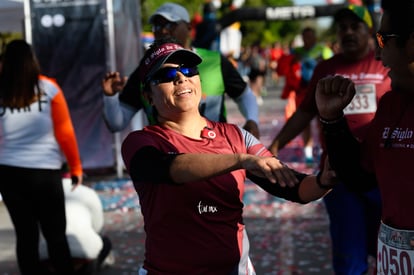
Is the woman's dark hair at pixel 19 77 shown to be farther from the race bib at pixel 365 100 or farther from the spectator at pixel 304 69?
the spectator at pixel 304 69

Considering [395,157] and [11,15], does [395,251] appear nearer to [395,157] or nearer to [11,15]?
[395,157]

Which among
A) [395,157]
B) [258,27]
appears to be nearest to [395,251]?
[395,157]

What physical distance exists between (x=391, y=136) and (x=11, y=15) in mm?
7444

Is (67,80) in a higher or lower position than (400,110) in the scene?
lower

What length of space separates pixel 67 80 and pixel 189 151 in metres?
7.76

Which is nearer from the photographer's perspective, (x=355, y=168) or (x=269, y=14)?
(x=355, y=168)

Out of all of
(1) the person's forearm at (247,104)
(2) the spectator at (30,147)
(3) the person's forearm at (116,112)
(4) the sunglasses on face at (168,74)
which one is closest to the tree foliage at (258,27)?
(2) the spectator at (30,147)

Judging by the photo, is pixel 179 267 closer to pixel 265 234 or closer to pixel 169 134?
pixel 169 134

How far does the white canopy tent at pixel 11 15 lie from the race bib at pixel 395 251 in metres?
6.57

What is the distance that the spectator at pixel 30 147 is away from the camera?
4902 millimetres

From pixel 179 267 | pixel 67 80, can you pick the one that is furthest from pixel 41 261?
pixel 67 80

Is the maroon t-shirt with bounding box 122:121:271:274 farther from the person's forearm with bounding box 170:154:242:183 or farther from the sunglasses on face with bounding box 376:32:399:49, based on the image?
the sunglasses on face with bounding box 376:32:399:49

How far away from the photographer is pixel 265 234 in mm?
6938

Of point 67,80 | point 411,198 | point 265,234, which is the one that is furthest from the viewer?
point 67,80
